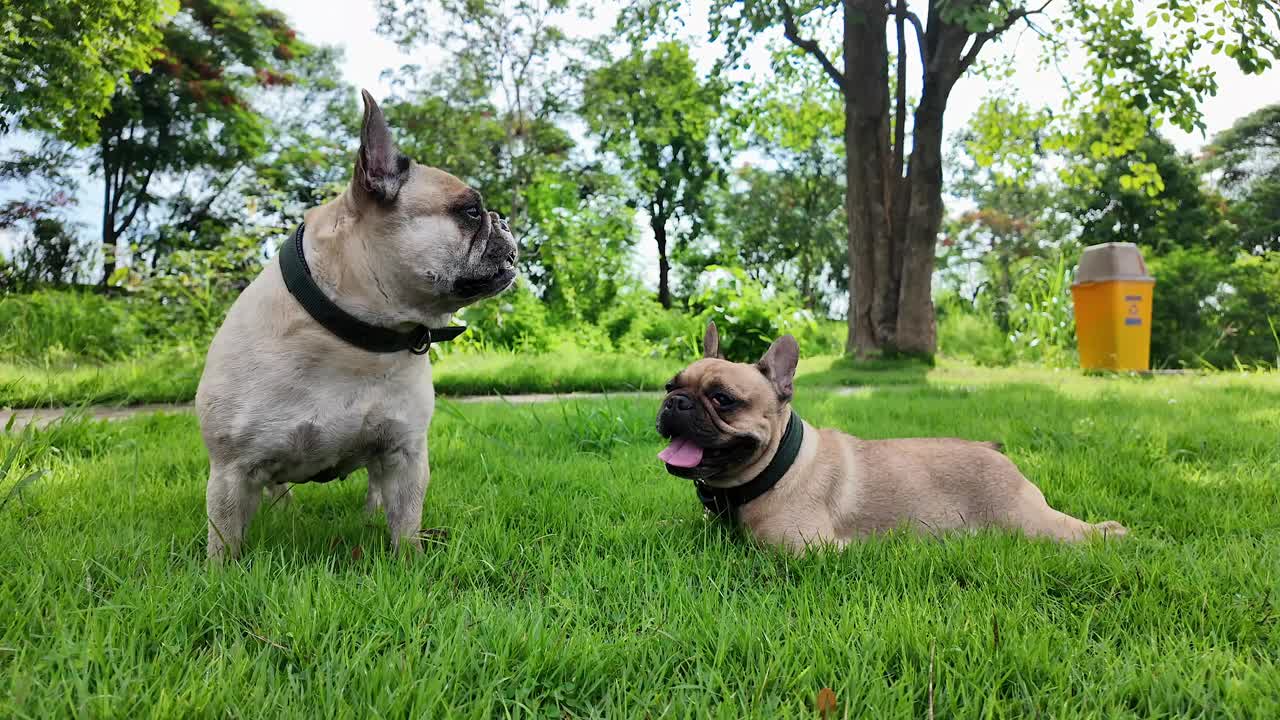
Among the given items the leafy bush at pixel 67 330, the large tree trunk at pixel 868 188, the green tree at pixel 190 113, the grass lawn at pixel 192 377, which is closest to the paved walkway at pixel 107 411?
the grass lawn at pixel 192 377

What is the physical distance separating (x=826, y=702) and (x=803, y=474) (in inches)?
57.1

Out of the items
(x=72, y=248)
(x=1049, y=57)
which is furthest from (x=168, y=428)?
(x=1049, y=57)

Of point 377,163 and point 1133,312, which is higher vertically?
point 377,163

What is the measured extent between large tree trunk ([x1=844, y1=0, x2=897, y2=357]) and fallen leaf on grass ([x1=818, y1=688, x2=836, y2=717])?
10.7m

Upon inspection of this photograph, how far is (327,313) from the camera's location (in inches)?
96.0

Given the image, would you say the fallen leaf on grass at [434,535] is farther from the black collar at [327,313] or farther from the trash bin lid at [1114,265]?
the trash bin lid at [1114,265]

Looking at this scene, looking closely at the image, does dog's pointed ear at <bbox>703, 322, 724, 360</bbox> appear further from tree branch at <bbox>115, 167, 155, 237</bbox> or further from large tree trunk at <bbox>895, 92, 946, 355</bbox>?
tree branch at <bbox>115, 167, 155, 237</bbox>

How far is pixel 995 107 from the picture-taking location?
14.7m

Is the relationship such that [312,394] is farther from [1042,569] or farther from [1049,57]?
[1049,57]

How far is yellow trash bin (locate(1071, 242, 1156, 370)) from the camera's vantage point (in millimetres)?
10383

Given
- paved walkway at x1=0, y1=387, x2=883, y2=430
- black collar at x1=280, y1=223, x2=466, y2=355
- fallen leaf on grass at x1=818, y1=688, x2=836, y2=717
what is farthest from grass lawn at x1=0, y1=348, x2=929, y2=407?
fallen leaf on grass at x1=818, y1=688, x2=836, y2=717

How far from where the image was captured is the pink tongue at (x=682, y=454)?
272 centimetres

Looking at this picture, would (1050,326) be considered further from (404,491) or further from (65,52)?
(65,52)

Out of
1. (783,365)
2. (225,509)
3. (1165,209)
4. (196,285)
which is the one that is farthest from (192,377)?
(1165,209)
